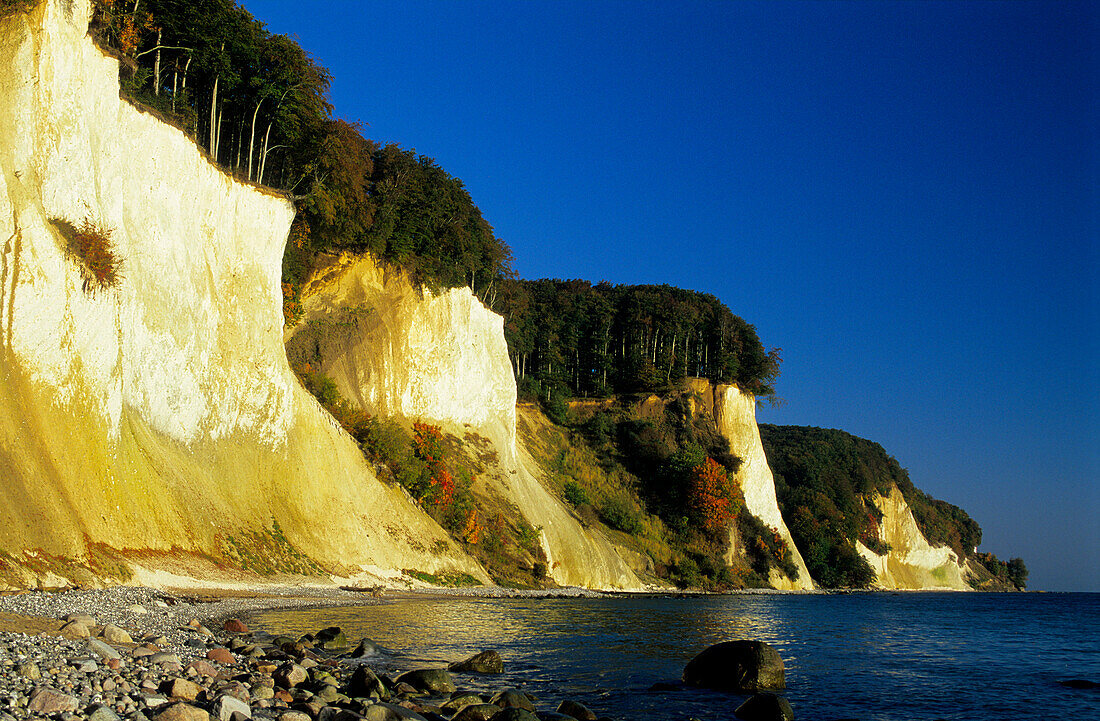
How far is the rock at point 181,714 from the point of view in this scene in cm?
748

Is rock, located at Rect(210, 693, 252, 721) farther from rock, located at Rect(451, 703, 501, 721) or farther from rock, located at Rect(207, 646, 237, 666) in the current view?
rock, located at Rect(207, 646, 237, 666)

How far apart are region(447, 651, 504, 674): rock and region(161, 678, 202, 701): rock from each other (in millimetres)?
6605

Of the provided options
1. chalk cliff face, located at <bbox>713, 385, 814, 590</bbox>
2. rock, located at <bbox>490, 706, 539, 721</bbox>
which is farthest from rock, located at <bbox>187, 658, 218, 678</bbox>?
chalk cliff face, located at <bbox>713, 385, 814, 590</bbox>

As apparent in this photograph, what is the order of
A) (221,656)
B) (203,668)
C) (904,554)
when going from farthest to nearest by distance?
(904,554)
(221,656)
(203,668)

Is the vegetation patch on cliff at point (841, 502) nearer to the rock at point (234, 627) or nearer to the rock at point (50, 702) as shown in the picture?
the rock at point (234, 627)

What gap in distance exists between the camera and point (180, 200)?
93.8ft

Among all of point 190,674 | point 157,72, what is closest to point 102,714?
point 190,674

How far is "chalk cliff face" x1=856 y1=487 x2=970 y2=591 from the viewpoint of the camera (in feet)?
281

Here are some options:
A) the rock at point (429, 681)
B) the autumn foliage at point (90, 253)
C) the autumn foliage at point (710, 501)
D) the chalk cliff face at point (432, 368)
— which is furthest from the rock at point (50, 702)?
the autumn foliage at point (710, 501)

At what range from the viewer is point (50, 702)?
694 cm

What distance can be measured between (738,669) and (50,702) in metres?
11.4

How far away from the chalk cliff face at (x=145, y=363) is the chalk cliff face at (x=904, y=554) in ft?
213

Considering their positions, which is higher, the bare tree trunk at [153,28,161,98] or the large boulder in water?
the bare tree trunk at [153,28,161,98]

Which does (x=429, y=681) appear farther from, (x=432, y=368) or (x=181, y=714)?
(x=432, y=368)
